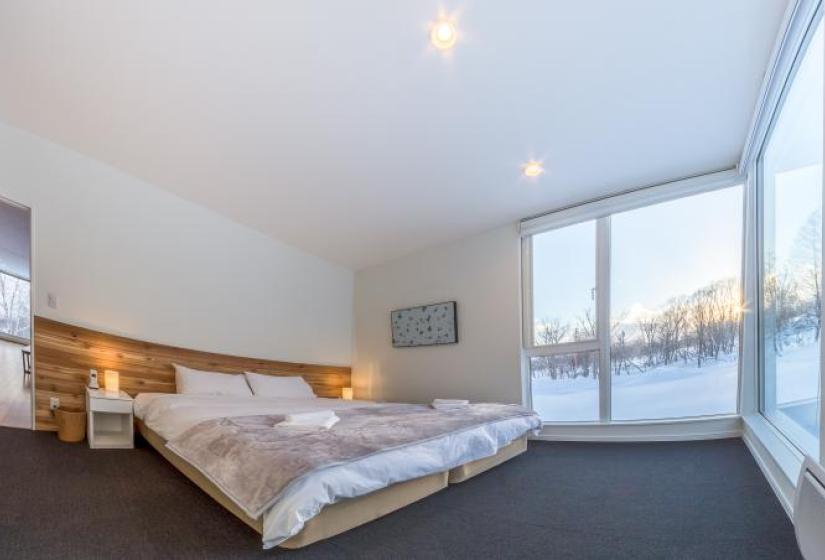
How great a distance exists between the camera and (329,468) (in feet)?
5.47

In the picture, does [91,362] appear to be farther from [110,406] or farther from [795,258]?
[795,258]

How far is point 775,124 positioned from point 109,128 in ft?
15.8

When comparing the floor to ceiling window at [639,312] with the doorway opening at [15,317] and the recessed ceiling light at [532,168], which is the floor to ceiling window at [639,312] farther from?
the doorway opening at [15,317]

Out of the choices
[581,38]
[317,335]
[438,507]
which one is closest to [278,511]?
[438,507]

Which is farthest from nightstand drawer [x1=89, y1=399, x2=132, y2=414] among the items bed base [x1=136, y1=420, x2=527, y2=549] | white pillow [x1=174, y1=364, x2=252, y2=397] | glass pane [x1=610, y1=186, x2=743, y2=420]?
glass pane [x1=610, y1=186, x2=743, y2=420]

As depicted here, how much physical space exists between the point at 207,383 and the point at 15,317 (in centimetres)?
153

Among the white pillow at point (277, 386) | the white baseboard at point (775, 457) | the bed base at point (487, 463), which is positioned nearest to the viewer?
the white baseboard at point (775, 457)

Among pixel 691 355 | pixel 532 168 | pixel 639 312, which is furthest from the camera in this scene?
pixel 639 312

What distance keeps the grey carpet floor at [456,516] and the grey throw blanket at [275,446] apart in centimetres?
21

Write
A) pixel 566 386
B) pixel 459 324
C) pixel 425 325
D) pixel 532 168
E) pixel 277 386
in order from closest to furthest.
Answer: pixel 532 168 → pixel 566 386 → pixel 277 386 → pixel 459 324 → pixel 425 325

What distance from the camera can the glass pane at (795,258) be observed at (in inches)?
77.6

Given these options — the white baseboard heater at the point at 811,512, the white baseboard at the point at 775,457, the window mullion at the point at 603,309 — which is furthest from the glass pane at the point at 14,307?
the window mullion at the point at 603,309

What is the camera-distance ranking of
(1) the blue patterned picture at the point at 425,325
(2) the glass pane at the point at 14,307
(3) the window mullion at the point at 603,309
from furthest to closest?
(1) the blue patterned picture at the point at 425,325 < (3) the window mullion at the point at 603,309 < (2) the glass pane at the point at 14,307

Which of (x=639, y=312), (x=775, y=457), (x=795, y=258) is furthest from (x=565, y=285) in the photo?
(x=775, y=457)
